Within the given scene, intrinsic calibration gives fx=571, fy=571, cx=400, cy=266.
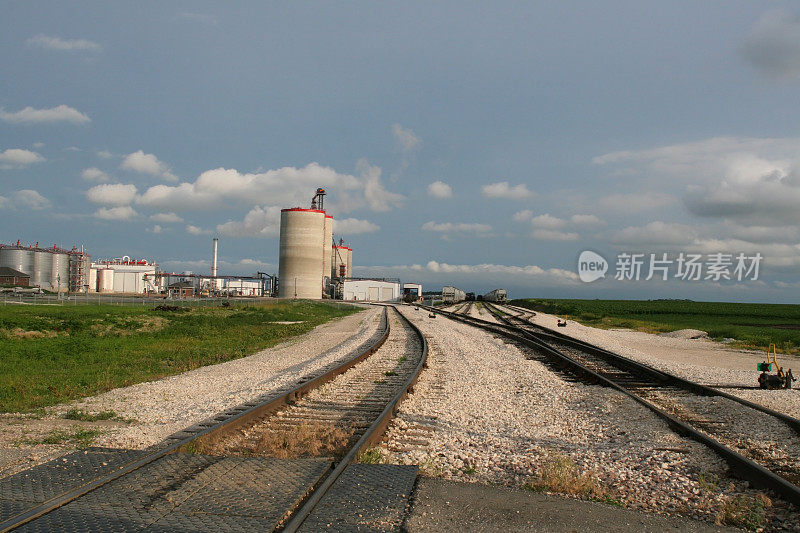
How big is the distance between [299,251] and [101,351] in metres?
71.7

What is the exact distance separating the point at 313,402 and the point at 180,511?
4.96 metres

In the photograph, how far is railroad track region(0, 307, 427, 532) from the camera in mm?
4270

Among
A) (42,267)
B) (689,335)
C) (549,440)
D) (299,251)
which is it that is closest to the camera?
(549,440)

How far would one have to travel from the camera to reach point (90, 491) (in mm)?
4801

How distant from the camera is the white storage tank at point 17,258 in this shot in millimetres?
107562

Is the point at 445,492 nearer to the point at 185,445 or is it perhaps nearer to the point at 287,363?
the point at 185,445

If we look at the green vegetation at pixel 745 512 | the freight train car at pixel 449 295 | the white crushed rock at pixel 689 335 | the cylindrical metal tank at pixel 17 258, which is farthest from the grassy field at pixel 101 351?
the cylindrical metal tank at pixel 17 258

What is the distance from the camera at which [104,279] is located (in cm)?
11112

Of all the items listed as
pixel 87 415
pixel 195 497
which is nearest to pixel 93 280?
pixel 87 415

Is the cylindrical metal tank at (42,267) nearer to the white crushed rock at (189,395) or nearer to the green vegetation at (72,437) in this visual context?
the white crushed rock at (189,395)

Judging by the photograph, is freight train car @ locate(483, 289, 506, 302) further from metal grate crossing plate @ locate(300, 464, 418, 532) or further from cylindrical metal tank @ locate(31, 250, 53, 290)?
metal grate crossing plate @ locate(300, 464, 418, 532)

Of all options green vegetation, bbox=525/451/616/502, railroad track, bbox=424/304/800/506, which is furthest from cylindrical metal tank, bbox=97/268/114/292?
green vegetation, bbox=525/451/616/502

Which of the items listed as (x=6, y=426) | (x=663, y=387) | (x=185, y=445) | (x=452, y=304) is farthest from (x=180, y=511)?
(x=452, y=304)

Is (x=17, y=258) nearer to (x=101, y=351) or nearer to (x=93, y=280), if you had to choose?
(x=93, y=280)
